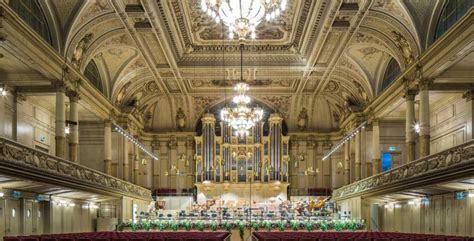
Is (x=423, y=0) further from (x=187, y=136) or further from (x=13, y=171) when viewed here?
(x=187, y=136)

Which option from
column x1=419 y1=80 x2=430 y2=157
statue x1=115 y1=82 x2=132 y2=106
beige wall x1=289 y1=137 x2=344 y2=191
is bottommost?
beige wall x1=289 y1=137 x2=344 y2=191

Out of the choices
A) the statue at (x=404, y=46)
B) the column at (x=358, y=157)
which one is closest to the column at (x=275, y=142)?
the column at (x=358, y=157)

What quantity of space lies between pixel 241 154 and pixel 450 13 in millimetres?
20026

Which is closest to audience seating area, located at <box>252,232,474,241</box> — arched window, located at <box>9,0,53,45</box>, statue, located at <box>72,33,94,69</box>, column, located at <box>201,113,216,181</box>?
→ arched window, located at <box>9,0,53,45</box>

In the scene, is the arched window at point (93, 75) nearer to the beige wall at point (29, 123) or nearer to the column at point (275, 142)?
the beige wall at point (29, 123)

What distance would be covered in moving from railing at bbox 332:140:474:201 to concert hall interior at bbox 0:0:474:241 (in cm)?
8

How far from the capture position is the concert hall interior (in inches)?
771

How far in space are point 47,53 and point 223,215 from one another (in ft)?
43.6

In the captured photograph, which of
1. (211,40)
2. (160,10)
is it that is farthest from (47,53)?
(211,40)

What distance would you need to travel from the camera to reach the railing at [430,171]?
1645 cm

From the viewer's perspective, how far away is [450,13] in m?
20.3

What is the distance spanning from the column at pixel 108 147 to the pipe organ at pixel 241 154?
865cm

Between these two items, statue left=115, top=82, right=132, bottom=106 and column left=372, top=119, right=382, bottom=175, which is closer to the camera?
column left=372, top=119, right=382, bottom=175

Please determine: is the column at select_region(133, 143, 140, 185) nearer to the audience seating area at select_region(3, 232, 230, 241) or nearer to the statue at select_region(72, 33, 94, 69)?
the statue at select_region(72, 33, 94, 69)
